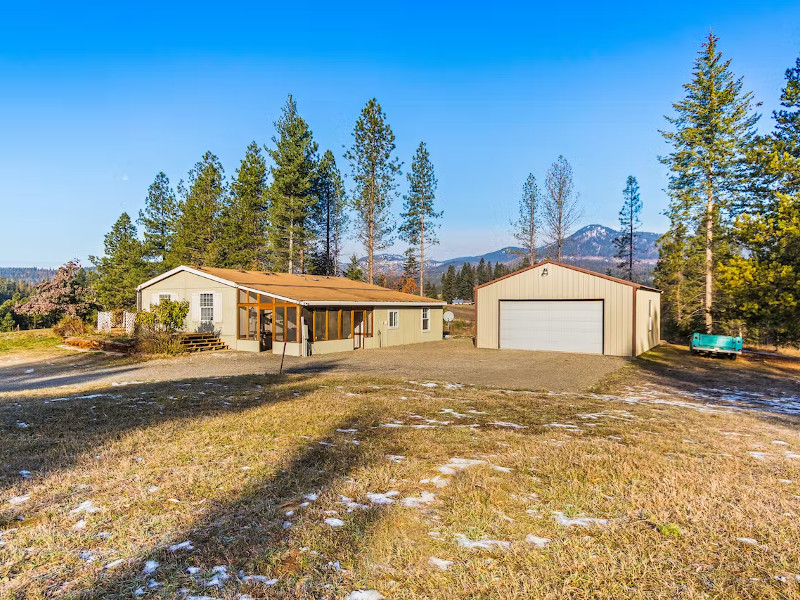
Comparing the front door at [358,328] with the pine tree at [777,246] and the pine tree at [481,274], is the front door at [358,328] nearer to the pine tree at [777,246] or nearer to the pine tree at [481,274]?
the pine tree at [777,246]

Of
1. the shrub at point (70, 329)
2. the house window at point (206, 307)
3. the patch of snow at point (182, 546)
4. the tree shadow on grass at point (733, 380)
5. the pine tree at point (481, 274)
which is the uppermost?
the pine tree at point (481, 274)

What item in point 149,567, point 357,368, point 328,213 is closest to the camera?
point 149,567

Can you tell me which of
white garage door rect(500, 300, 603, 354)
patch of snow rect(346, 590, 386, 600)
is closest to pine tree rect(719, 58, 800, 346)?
white garage door rect(500, 300, 603, 354)

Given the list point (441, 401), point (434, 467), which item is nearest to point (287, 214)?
point (441, 401)

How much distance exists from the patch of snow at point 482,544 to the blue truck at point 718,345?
738 inches

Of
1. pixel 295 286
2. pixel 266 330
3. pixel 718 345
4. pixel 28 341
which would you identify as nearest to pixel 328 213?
pixel 295 286

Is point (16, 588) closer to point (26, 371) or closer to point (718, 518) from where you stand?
point (718, 518)

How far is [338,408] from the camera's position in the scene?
7148mm

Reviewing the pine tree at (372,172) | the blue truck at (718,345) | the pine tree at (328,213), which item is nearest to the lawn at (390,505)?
the blue truck at (718,345)

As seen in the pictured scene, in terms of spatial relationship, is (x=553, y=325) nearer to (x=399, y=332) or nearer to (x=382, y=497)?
(x=399, y=332)

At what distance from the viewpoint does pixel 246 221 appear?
32156mm

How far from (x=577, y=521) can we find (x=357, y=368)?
10.9 metres

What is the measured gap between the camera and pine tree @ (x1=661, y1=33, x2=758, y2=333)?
21.1 metres

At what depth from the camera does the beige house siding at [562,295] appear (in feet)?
58.9
